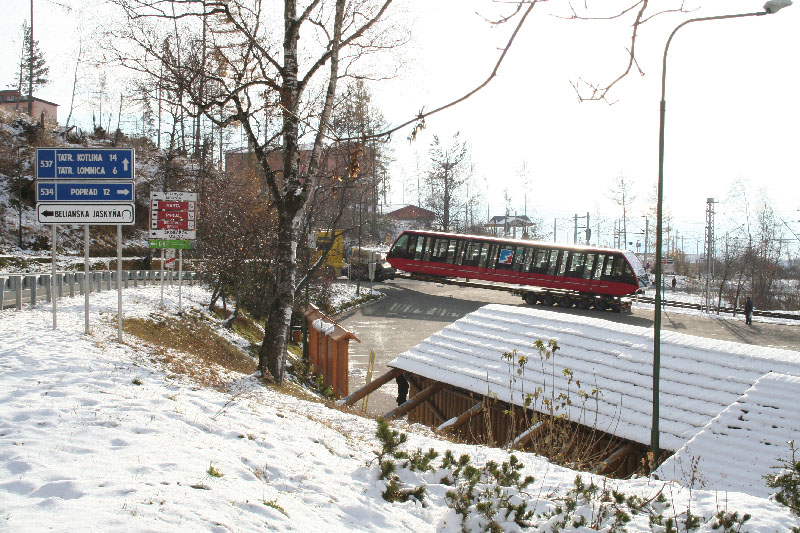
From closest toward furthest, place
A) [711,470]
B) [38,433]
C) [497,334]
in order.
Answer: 1. [38,433]
2. [711,470]
3. [497,334]

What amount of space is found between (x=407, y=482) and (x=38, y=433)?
2.97 meters

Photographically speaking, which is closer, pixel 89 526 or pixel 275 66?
pixel 89 526

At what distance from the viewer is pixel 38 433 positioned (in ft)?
15.7

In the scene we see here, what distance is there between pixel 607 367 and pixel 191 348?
8.41 metres

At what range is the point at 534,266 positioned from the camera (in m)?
34.7

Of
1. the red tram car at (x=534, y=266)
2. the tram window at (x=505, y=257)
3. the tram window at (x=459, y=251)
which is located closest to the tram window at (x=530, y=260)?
the red tram car at (x=534, y=266)

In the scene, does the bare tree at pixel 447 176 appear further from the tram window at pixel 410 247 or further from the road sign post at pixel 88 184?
the road sign post at pixel 88 184

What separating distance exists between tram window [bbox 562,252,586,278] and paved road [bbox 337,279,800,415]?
2174mm

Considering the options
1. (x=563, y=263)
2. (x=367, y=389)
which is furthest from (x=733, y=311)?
(x=367, y=389)

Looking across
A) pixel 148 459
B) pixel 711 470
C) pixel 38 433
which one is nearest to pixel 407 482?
pixel 148 459

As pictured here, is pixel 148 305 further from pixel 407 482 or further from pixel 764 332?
pixel 764 332

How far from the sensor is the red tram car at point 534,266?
3228 centimetres

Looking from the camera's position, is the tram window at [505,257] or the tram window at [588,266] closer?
the tram window at [588,266]

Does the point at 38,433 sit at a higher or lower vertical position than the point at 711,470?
higher
